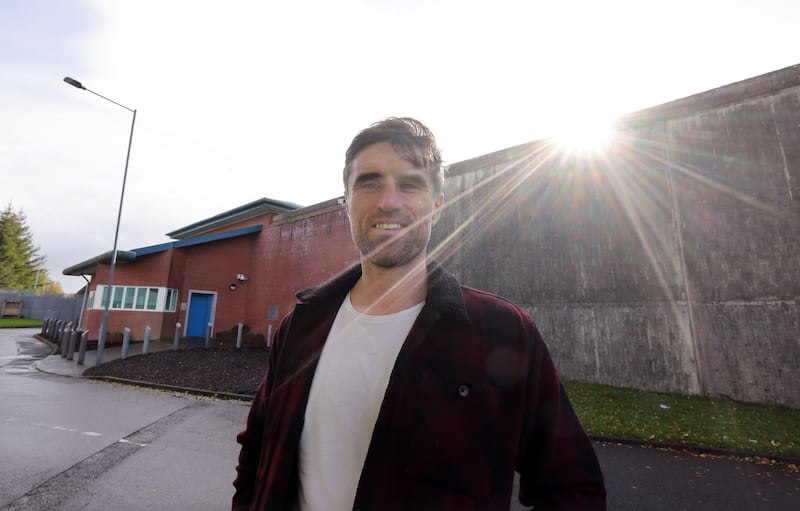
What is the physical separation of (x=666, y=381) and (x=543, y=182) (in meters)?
6.02

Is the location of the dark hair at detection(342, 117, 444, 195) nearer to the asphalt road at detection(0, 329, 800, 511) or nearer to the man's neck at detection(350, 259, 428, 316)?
the man's neck at detection(350, 259, 428, 316)

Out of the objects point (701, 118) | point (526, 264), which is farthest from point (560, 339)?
point (701, 118)

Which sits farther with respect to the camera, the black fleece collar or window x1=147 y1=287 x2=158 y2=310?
window x1=147 y1=287 x2=158 y2=310

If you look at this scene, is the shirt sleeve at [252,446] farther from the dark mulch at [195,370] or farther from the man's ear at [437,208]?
the dark mulch at [195,370]

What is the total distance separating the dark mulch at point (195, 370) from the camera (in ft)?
33.3

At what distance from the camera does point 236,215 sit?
2428 centimetres

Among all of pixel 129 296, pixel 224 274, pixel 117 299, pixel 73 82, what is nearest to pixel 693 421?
pixel 73 82

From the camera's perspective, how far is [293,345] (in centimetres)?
166

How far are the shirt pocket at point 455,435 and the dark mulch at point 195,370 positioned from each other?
9.12 m

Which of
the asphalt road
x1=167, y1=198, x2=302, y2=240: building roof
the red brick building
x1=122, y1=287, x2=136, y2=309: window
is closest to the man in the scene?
the asphalt road

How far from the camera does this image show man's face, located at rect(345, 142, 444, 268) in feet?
4.92

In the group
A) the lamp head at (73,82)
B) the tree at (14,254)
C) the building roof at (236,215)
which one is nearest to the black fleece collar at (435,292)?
the lamp head at (73,82)

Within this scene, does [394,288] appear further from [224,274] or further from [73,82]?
[224,274]

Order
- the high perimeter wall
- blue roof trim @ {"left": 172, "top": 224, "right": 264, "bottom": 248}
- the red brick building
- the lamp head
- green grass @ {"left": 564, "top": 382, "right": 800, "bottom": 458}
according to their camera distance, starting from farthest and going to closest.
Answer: blue roof trim @ {"left": 172, "top": 224, "right": 264, "bottom": 248}, the red brick building, the lamp head, the high perimeter wall, green grass @ {"left": 564, "top": 382, "right": 800, "bottom": 458}
